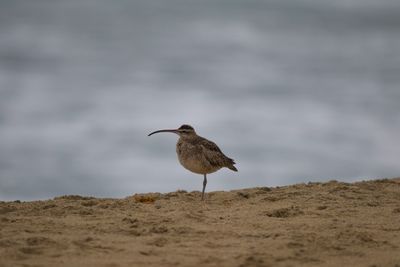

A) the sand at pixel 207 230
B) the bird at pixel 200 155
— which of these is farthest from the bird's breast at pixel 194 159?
the sand at pixel 207 230

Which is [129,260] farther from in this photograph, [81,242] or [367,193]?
[367,193]

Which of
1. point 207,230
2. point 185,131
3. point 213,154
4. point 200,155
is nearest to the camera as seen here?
point 207,230

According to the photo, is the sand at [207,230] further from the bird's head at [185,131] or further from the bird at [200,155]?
the bird's head at [185,131]

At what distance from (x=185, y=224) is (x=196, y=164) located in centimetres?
493

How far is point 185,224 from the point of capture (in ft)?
32.9

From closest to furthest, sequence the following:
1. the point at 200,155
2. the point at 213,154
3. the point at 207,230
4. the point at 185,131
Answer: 1. the point at 207,230
2. the point at 200,155
3. the point at 213,154
4. the point at 185,131

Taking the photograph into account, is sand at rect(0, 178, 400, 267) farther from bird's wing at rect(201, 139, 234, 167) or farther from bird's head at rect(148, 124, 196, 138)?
bird's head at rect(148, 124, 196, 138)

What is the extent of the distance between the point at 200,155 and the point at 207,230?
532cm

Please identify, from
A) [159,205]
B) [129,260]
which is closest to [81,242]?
[129,260]

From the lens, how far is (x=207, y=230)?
961 cm

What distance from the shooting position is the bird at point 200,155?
587 inches

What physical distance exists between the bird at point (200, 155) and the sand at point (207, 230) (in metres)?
1.44

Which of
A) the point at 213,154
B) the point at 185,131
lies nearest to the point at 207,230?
the point at 213,154

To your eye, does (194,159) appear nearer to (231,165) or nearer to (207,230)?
(231,165)
